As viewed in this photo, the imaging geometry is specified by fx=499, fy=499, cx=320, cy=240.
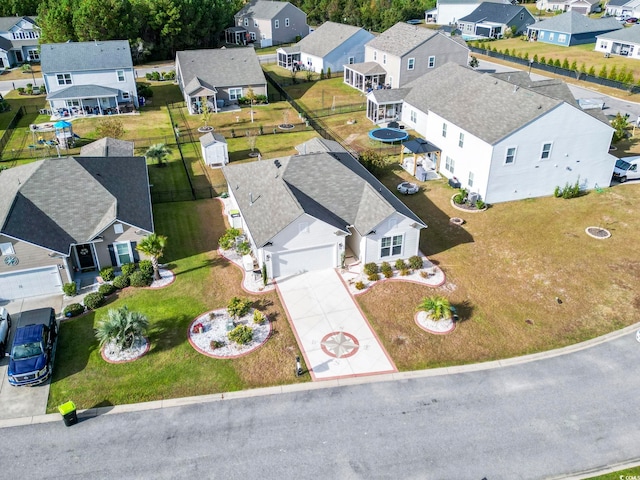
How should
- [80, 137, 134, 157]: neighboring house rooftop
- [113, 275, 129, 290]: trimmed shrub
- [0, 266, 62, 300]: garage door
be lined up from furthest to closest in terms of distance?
[80, 137, 134, 157]: neighboring house rooftop
[113, 275, 129, 290]: trimmed shrub
[0, 266, 62, 300]: garage door

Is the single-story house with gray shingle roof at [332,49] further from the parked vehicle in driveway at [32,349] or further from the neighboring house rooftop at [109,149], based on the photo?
the parked vehicle in driveway at [32,349]

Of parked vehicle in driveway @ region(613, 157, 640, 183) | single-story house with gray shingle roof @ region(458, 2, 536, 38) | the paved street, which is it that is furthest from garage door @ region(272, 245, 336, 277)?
single-story house with gray shingle roof @ region(458, 2, 536, 38)

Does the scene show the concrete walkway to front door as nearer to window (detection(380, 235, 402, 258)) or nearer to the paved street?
the paved street

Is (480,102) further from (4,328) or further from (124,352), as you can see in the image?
(4,328)

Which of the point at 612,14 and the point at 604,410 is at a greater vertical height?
the point at 612,14

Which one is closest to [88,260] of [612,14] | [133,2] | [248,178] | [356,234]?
[248,178]

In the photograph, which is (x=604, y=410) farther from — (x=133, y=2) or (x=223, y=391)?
(x=133, y=2)

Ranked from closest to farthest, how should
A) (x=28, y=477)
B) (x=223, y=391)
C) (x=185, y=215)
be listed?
(x=28, y=477) < (x=223, y=391) < (x=185, y=215)
